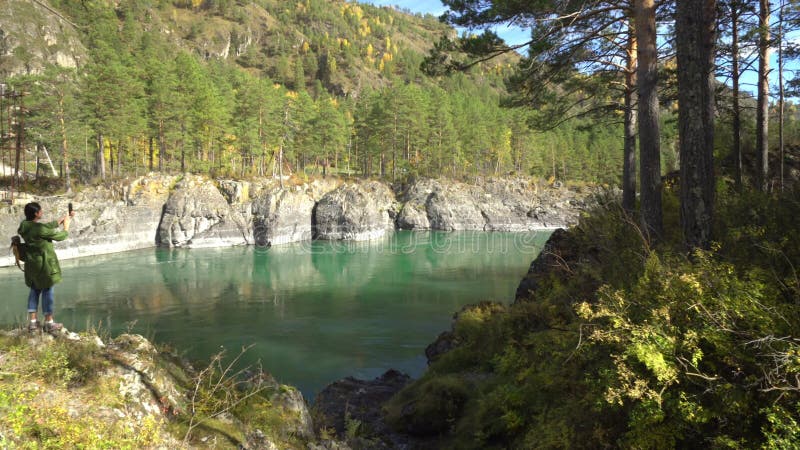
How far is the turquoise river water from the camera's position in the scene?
14.3 meters

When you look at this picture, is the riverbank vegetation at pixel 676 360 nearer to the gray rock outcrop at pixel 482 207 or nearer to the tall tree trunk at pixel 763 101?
the tall tree trunk at pixel 763 101

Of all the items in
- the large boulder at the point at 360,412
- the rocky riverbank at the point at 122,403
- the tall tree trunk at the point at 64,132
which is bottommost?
the large boulder at the point at 360,412


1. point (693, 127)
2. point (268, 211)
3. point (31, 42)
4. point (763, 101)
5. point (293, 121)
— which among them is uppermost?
point (31, 42)

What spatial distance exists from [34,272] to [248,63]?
150 m

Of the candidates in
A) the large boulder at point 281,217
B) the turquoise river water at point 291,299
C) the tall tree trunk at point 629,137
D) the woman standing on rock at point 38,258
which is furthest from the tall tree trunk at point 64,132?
the tall tree trunk at point 629,137

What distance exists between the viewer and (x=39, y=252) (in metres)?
5.72

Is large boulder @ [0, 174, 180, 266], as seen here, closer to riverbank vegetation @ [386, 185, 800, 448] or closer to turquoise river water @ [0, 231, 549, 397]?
turquoise river water @ [0, 231, 549, 397]

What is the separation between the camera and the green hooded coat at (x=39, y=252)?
559 centimetres

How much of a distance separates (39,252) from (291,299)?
1660 centimetres

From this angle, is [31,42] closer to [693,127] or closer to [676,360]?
[693,127]

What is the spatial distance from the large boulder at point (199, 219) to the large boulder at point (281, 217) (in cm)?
167

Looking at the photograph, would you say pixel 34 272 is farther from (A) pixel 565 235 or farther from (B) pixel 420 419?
(A) pixel 565 235

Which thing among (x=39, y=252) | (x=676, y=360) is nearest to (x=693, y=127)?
(x=676, y=360)

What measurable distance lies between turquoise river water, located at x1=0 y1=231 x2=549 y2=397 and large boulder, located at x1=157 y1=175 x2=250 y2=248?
7.93 ft
